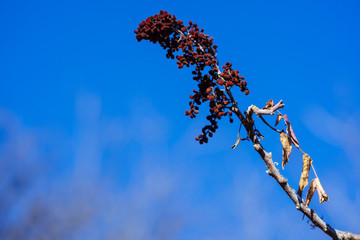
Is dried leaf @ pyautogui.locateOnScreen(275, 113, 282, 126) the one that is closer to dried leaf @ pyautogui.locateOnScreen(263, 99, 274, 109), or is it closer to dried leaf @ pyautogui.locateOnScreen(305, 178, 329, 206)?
dried leaf @ pyautogui.locateOnScreen(263, 99, 274, 109)

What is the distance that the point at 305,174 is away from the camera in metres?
4.48

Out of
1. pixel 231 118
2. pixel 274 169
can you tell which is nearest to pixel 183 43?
pixel 231 118

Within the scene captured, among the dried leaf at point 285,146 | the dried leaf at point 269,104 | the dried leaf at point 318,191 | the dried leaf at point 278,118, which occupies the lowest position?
the dried leaf at point 318,191

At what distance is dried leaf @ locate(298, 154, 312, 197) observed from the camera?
4434 mm

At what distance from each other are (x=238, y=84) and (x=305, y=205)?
1994 millimetres

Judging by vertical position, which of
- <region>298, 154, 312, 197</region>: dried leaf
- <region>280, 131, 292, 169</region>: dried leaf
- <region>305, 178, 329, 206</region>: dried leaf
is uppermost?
<region>280, 131, 292, 169</region>: dried leaf

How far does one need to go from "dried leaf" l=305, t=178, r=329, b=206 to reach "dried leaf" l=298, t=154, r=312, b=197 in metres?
0.18

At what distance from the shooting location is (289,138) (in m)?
4.59

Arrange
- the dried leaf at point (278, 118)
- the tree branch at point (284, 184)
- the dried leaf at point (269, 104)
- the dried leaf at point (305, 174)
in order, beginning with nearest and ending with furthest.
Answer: the tree branch at point (284, 184)
the dried leaf at point (305, 174)
the dried leaf at point (269, 104)
the dried leaf at point (278, 118)

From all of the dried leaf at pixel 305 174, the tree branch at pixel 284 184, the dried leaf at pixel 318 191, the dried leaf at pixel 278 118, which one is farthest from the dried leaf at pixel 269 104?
the dried leaf at pixel 318 191

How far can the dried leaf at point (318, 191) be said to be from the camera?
4473 mm

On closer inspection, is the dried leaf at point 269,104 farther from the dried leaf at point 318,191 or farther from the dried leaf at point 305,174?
the dried leaf at point 318,191

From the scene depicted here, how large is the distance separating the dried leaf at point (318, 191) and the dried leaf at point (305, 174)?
0.18m

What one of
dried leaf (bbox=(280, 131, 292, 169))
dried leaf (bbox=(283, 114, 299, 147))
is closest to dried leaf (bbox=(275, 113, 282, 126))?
dried leaf (bbox=(283, 114, 299, 147))
